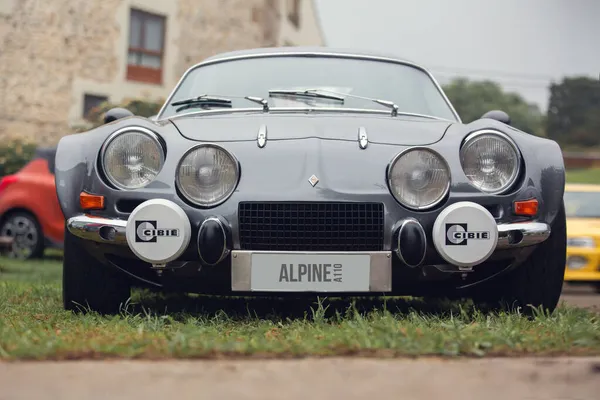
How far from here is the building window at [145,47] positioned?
842 inches

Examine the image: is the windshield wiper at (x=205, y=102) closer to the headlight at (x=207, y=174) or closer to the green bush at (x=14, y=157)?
the headlight at (x=207, y=174)

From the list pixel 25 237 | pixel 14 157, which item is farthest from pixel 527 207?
pixel 14 157

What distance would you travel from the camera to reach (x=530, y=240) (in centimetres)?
354

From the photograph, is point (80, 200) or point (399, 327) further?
point (80, 200)

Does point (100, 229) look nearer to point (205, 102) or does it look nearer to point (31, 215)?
point (205, 102)

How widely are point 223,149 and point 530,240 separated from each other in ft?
4.34

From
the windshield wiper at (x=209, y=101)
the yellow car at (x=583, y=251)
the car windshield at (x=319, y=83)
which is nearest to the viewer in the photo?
the windshield wiper at (x=209, y=101)

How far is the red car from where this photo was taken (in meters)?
10.4

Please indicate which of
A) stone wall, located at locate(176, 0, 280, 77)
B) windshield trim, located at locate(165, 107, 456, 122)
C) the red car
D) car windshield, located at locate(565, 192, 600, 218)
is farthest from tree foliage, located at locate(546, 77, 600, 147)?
windshield trim, located at locate(165, 107, 456, 122)

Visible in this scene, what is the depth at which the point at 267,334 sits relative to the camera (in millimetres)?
3137

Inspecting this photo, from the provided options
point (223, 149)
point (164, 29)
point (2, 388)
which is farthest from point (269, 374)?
point (164, 29)

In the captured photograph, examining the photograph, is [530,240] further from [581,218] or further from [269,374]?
[581,218]

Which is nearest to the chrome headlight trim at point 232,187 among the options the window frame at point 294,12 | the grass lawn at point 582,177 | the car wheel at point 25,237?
the car wheel at point 25,237

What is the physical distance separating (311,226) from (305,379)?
115 centimetres
